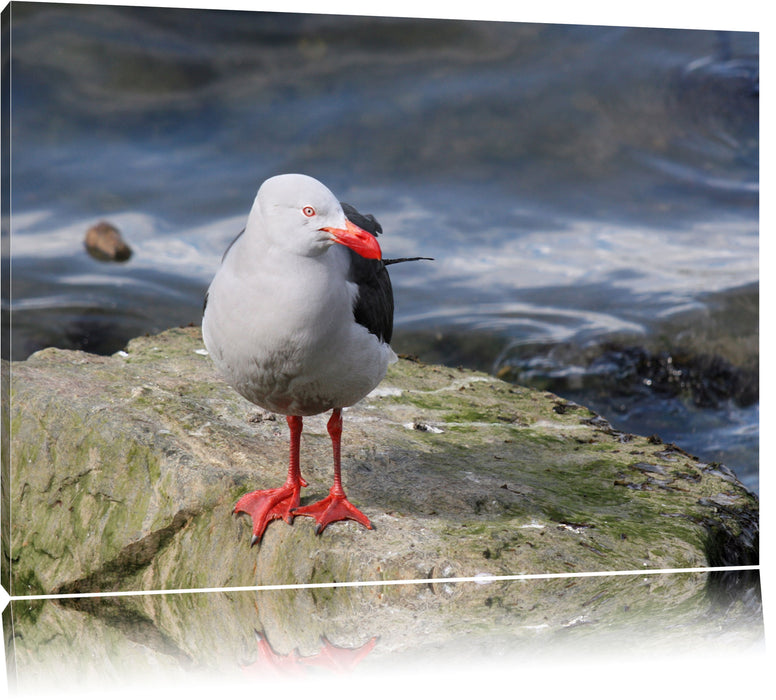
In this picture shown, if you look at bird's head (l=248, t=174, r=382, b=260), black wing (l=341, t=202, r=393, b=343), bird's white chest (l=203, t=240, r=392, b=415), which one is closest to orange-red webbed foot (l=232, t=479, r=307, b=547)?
bird's white chest (l=203, t=240, r=392, b=415)

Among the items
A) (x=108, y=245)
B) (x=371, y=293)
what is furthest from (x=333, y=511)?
(x=108, y=245)

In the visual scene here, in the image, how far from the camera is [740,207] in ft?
26.8

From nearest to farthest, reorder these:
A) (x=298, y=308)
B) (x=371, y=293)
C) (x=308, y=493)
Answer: (x=298, y=308), (x=371, y=293), (x=308, y=493)

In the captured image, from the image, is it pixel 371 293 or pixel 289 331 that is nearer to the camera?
pixel 289 331

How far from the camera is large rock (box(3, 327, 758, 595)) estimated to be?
4219mm

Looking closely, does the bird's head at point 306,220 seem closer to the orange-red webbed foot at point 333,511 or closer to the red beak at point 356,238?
the red beak at point 356,238

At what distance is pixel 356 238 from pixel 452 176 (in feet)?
15.1

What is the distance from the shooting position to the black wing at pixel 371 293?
394 centimetres

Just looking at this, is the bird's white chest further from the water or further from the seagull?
the water

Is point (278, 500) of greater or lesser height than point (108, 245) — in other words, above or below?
below

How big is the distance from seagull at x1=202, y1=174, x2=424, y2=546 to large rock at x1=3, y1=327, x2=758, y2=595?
11.4 inches

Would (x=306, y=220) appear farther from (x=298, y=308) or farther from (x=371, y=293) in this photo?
(x=371, y=293)

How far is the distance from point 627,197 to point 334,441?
4.59m

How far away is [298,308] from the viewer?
3619 mm
